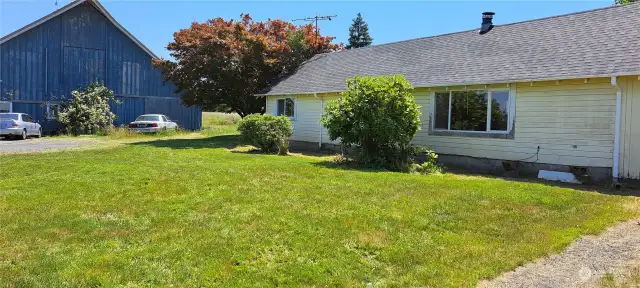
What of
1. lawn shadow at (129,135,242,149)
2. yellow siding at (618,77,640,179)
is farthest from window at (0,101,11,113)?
yellow siding at (618,77,640,179)

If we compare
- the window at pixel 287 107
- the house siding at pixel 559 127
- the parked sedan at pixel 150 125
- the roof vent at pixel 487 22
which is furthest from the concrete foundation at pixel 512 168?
the parked sedan at pixel 150 125

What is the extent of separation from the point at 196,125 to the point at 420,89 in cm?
2329

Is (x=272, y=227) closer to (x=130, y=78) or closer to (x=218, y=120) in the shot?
(x=130, y=78)

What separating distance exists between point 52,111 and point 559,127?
28248mm

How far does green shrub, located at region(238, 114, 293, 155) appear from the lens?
52.0 ft

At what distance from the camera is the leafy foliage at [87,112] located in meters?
27.2

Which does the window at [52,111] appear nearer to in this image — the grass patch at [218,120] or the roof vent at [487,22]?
the grass patch at [218,120]

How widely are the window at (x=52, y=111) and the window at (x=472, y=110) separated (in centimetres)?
2416

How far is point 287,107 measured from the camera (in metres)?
20.8

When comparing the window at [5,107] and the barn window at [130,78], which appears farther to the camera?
the barn window at [130,78]

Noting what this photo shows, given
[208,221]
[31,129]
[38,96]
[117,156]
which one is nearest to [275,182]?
[208,221]

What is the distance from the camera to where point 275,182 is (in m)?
8.99

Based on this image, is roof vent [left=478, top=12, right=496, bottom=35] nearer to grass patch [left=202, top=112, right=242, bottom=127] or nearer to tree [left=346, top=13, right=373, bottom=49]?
grass patch [left=202, top=112, right=242, bottom=127]

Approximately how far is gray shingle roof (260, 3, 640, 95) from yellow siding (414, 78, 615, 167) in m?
0.50
